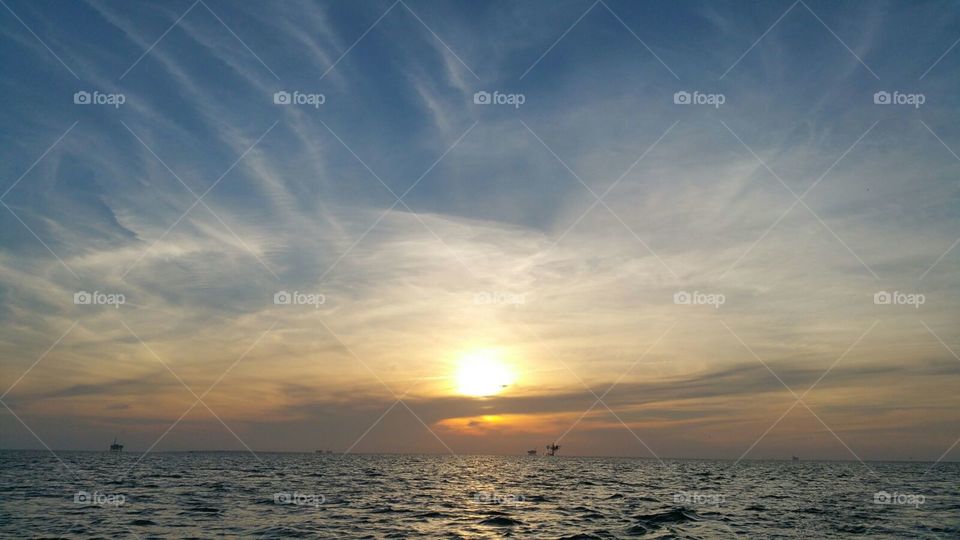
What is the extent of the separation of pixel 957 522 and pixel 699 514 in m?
14.2

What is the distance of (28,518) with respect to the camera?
29750mm

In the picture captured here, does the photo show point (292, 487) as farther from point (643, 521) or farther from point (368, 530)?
point (643, 521)

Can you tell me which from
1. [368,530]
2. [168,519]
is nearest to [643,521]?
[368,530]
